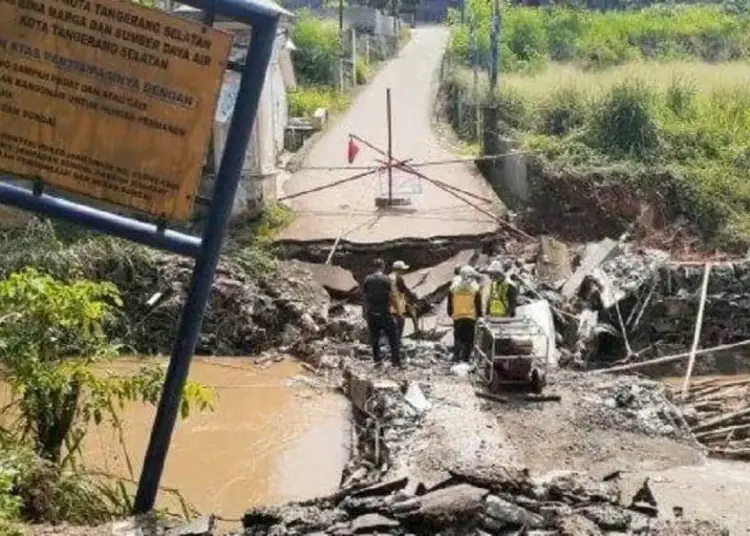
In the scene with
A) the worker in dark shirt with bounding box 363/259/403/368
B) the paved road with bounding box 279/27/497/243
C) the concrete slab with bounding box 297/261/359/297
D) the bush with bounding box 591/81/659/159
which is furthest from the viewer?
the bush with bounding box 591/81/659/159

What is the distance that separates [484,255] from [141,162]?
11.5m

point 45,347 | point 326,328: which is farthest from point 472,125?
point 45,347

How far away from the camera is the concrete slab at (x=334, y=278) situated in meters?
16.2

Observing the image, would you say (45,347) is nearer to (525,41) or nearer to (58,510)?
(58,510)

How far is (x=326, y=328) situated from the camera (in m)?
15.1

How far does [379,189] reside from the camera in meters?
20.2

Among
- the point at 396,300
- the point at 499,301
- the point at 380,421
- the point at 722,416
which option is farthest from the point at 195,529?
the point at 499,301

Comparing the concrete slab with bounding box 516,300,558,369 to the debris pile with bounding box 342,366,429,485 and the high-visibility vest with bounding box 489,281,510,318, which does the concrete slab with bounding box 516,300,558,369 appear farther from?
the debris pile with bounding box 342,366,429,485

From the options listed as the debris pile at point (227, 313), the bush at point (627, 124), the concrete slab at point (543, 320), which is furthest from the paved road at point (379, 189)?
the concrete slab at point (543, 320)

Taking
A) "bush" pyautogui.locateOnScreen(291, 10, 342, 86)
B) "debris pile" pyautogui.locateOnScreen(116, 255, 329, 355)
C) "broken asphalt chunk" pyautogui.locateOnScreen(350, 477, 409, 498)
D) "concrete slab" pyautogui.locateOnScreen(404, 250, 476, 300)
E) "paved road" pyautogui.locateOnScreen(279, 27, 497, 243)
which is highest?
"bush" pyautogui.locateOnScreen(291, 10, 342, 86)

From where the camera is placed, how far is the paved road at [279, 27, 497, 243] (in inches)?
706

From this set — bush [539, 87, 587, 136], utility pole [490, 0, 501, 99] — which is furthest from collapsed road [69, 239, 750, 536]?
utility pole [490, 0, 501, 99]

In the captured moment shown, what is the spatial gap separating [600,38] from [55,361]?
31.0 m

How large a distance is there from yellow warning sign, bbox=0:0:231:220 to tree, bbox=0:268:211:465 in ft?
2.71
